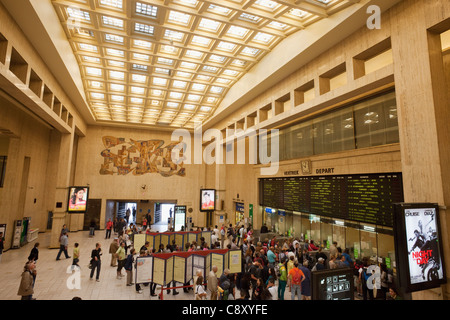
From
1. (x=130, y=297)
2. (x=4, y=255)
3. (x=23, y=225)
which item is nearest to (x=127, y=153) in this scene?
(x=23, y=225)

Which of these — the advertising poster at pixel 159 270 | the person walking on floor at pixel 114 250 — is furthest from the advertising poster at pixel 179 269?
the person walking on floor at pixel 114 250

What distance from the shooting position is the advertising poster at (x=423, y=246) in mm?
4461

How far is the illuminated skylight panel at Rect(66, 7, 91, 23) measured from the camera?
27.8 feet

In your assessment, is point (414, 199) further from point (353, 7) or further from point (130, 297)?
point (130, 297)

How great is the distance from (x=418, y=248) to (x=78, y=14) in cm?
1206

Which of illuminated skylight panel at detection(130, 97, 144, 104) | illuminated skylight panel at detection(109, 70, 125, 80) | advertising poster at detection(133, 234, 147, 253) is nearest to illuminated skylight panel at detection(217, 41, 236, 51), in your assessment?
illuminated skylight panel at detection(109, 70, 125, 80)

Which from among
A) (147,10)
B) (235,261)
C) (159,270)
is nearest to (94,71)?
(147,10)

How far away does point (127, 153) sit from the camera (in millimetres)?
22141

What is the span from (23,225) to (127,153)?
371 inches

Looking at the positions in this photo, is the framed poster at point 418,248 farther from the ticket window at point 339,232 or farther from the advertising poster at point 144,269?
the advertising poster at point 144,269

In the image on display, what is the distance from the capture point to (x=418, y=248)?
14.9 feet

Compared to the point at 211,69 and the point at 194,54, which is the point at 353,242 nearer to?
the point at 211,69

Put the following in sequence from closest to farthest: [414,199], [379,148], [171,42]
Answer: [414,199] < [379,148] < [171,42]

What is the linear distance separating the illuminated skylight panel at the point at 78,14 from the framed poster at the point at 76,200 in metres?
9.89
